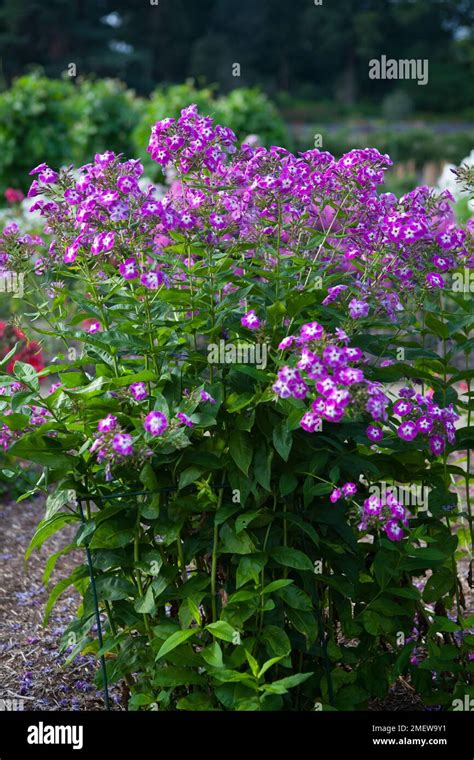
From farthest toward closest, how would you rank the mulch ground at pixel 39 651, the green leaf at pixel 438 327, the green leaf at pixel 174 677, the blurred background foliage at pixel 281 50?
the blurred background foliage at pixel 281 50, the mulch ground at pixel 39 651, the green leaf at pixel 438 327, the green leaf at pixel 174 677

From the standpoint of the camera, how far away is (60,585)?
2.48 metres

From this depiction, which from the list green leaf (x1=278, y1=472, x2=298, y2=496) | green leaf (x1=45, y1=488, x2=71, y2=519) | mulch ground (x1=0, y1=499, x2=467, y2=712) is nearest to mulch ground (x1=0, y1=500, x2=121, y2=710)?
mulch ground (x1=0, y1=499, x2=467, y2=712)

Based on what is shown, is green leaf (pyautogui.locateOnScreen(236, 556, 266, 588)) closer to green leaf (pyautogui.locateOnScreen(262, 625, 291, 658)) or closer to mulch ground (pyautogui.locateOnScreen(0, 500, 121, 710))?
green leaf (pyautogui.locateOnScreen(262, 625, 291, 658))

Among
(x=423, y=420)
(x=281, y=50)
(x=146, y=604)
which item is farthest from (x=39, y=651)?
(x=281, y=50)

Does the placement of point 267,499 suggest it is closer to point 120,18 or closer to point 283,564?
point 283,564

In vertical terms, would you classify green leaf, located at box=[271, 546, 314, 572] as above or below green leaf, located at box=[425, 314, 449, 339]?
below

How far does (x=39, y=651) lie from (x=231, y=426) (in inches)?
51.7

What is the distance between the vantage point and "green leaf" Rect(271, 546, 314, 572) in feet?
7.25

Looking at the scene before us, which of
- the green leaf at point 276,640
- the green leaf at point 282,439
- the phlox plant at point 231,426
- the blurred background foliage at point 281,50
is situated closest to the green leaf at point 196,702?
the phlox plant at point 231,426

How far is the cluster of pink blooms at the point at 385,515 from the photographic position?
2.13m

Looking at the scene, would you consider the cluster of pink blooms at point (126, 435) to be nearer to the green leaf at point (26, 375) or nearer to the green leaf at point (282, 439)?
the green leaf at point (282, 439)

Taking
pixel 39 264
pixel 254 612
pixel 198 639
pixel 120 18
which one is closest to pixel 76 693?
pixel 198 639

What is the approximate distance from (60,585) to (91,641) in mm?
171

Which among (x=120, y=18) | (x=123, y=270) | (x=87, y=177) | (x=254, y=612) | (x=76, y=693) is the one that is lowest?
(x=76, y=693)
